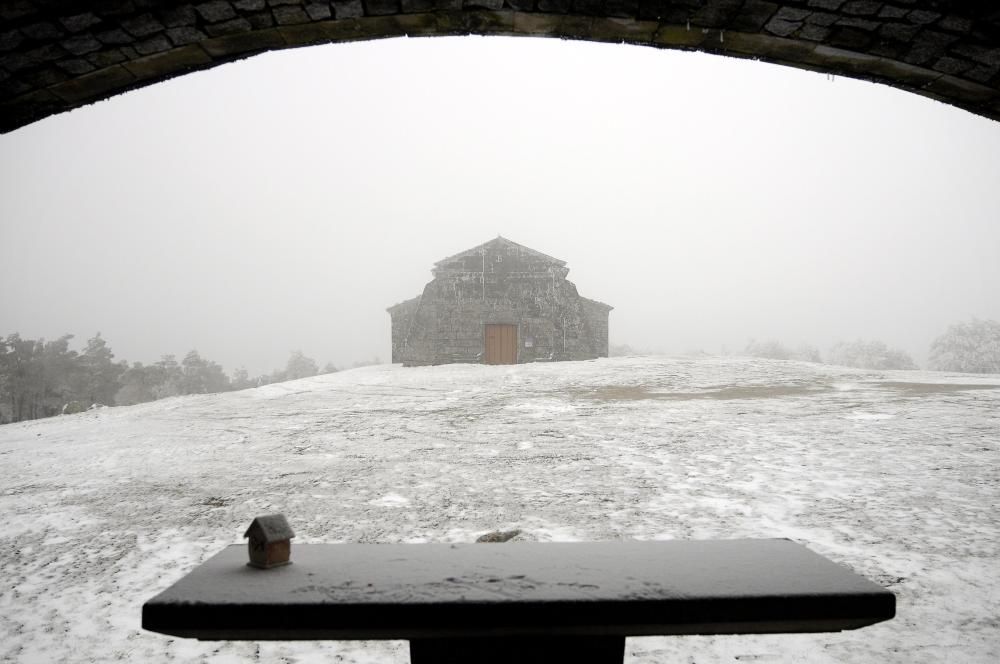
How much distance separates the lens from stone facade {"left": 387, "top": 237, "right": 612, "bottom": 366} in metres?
21.2

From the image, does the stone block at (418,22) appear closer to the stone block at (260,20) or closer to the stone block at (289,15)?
the stone block at (289,15)

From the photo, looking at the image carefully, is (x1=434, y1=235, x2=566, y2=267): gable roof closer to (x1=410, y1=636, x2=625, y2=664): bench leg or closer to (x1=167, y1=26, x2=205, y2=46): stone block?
(x1=167, y1=26, x2=205, y2=46): stone block

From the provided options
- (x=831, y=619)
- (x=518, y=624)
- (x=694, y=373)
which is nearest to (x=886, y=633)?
(x=831, y=619)

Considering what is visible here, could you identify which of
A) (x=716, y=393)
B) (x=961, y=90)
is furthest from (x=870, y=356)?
(x=961, y=90)

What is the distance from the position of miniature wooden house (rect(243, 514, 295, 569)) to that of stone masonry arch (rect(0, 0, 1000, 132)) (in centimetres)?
275

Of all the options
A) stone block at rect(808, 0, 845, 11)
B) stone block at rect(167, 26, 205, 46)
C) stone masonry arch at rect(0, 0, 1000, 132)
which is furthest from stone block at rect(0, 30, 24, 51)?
stone block at rect(808, 0, 845, 11)

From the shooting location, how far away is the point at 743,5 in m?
2.86

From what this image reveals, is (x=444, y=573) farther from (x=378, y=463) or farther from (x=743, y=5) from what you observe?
(x=378, y=463)

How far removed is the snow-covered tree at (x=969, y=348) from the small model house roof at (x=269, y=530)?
40279mm

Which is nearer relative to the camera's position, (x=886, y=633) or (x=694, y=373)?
(x=886, y=633)

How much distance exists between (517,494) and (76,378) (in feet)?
102

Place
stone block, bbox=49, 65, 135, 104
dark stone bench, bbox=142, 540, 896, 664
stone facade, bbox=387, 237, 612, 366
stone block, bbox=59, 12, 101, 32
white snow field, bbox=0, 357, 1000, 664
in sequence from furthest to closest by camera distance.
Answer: stone facade, bbox=387, 237, 612, 366
stone block, bbox=49, 65, 135, 104
stone block, bbox=59, 12, 101, 32
white snow field, bbox=0, 357, 1000, 664
dark stone bench, bbox=142, 540, 896, 664

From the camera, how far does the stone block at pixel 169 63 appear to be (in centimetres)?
312

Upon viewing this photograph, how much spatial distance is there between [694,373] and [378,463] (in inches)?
376
